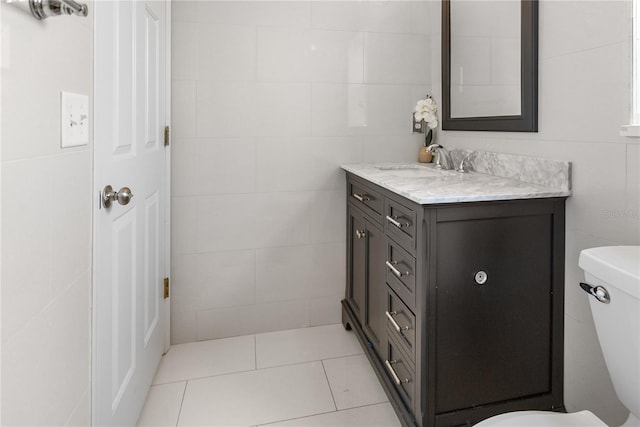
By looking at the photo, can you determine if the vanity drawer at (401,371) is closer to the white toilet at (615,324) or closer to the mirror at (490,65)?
the white toilet at (615,324)

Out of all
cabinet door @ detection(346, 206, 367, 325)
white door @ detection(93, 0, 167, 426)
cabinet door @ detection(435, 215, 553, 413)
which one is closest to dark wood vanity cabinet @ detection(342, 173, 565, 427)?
cabinet door @ detection(435, 215, 553, 413)

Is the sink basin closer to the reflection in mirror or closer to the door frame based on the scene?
the reflection in mirror

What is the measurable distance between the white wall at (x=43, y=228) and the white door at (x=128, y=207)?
75mm

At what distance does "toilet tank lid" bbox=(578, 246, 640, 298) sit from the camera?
87 cm

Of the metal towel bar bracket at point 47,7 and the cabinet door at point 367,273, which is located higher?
the metal towel bar bracket at point 47,7

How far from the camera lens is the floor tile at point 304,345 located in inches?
78.9

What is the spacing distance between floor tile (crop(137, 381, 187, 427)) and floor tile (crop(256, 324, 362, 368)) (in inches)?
15.5

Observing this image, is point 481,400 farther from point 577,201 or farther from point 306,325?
point 306,325

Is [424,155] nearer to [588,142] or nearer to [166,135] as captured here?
[588,142]

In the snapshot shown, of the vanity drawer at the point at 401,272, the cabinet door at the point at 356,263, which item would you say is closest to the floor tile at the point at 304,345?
the cabinet door at the point at 356,263

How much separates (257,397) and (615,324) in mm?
1343

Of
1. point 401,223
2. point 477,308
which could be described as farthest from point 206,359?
point 477,308

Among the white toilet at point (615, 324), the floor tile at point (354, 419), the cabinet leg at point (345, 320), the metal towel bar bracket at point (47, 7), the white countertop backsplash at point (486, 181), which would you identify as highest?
the metal towel bar bracket at point (47, 7)

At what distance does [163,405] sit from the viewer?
1.65 metres
